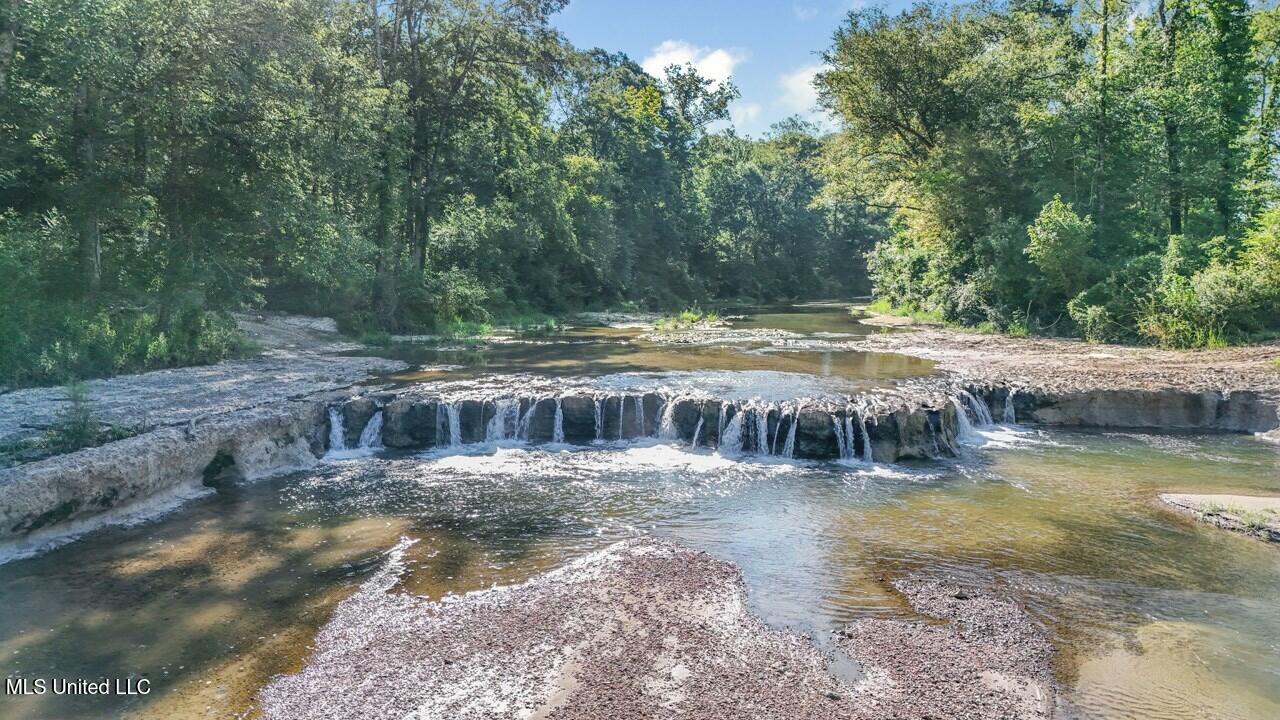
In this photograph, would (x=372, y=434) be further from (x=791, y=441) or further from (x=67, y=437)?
(x=791, y=441)

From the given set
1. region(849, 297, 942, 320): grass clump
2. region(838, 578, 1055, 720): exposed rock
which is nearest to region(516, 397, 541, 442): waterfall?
region(838, 578, 1055, 720): exposed rock

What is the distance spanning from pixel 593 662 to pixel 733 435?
8.61 meters

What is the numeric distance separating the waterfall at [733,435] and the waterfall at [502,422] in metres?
4.41

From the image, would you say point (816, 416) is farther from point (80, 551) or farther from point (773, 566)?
point (80, 551)

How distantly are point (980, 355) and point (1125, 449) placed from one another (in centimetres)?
A: 850

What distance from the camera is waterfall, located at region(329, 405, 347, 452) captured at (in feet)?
47.2

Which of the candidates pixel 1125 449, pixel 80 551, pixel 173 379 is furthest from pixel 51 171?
pixel 1125 449

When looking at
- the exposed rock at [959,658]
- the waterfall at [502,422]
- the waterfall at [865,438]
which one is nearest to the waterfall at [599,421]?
the waterfall at [502,422]

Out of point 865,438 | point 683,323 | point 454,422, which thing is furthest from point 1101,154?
point 454,422

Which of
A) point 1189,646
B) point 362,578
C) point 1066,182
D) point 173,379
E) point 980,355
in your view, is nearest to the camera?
point 1189,646

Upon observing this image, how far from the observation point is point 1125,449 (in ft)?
45.6

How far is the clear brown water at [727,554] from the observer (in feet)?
20.1

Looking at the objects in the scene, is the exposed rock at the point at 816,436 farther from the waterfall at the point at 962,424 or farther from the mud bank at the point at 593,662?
the mud bank at the point at 593,662

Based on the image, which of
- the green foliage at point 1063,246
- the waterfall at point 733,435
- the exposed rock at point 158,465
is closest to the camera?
the exposed rock at point 158,465
